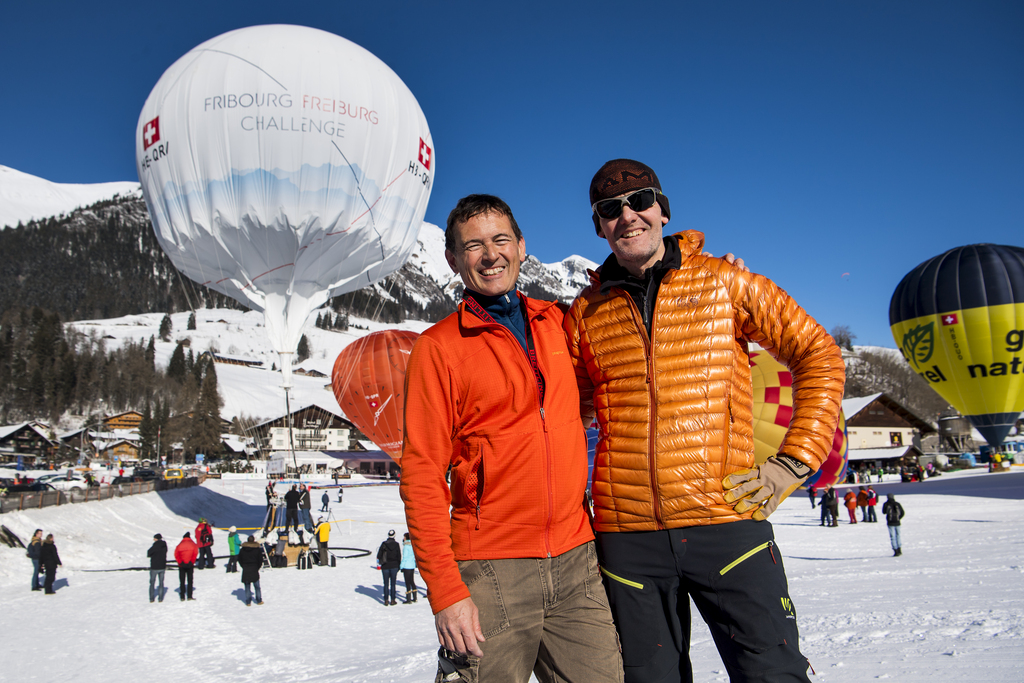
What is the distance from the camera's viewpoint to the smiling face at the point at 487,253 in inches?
108

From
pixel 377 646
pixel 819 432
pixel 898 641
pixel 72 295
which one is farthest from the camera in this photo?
pixel 72 295

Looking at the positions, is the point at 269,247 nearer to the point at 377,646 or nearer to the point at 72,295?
the point at 377,646

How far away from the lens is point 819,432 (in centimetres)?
250

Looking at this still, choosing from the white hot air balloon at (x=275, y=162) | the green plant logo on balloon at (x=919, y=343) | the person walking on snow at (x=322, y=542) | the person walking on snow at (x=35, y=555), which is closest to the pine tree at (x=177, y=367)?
the white hot air balloon at (x=275, y=162)

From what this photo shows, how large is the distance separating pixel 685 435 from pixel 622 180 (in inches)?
43.8

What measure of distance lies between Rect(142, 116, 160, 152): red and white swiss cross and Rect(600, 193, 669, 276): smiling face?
22.1 m

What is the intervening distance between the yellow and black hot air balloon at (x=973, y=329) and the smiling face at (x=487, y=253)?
33850 millimetres

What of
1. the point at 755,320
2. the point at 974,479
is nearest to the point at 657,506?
the point at 755,320

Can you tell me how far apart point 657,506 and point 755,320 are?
0.87 m

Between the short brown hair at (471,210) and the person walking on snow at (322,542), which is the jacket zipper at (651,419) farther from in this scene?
the person walking on snow at (322,542)

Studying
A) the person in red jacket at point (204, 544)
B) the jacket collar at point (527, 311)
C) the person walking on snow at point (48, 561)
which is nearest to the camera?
the jacket collar at point (527, 311)

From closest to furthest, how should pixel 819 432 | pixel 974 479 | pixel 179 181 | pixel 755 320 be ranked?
pixel 819 432 < pixel 755 320 < pixel 179 181 < pixel 974 479

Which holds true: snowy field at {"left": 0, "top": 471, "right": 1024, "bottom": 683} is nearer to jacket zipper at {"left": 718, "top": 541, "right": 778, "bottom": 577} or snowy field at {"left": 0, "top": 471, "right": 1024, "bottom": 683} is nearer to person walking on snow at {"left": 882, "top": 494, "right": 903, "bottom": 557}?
person walking on snow at {"left": 882, "top": 494, "right": 903, "bottom": 557}

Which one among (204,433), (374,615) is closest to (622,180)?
(374,615)
